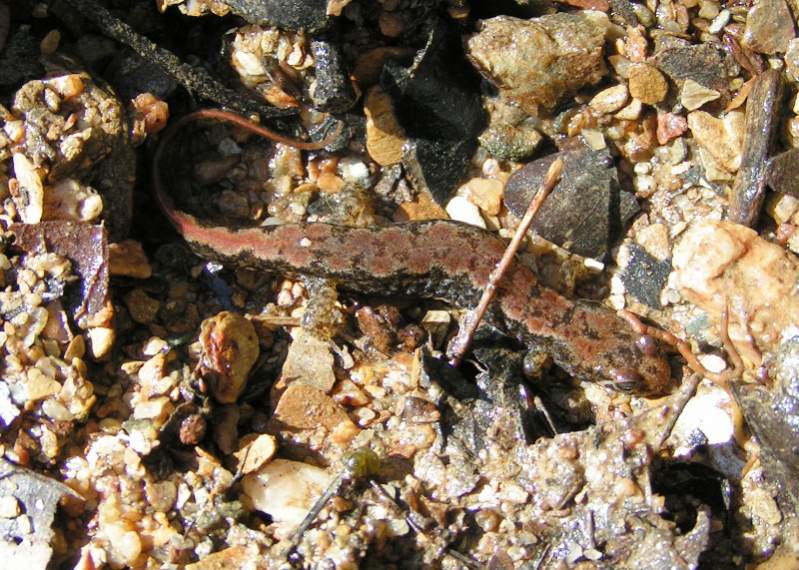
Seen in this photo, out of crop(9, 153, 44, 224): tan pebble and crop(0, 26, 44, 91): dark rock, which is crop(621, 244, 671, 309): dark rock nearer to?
crop(9, 153, 44, 224): tan pebble

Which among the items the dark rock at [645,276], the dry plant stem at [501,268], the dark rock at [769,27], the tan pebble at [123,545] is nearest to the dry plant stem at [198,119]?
the dry plant stem at [501,268]

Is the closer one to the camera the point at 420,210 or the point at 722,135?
the point at 722,135

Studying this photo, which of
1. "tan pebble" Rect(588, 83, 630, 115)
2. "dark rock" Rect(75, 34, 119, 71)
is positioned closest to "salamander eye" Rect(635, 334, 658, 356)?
"tan pebble" Rect(588, 83, 630, 115)

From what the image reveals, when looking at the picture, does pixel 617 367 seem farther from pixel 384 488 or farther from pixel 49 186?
pixel 49 186

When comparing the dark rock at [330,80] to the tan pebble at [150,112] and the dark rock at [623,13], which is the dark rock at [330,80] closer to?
the tan pebble at [150,112]

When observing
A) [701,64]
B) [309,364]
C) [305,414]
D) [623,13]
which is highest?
[623,13]

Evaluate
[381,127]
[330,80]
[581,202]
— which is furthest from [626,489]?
[330,80]

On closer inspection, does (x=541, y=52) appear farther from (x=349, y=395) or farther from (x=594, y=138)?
(x=349, y=395)
